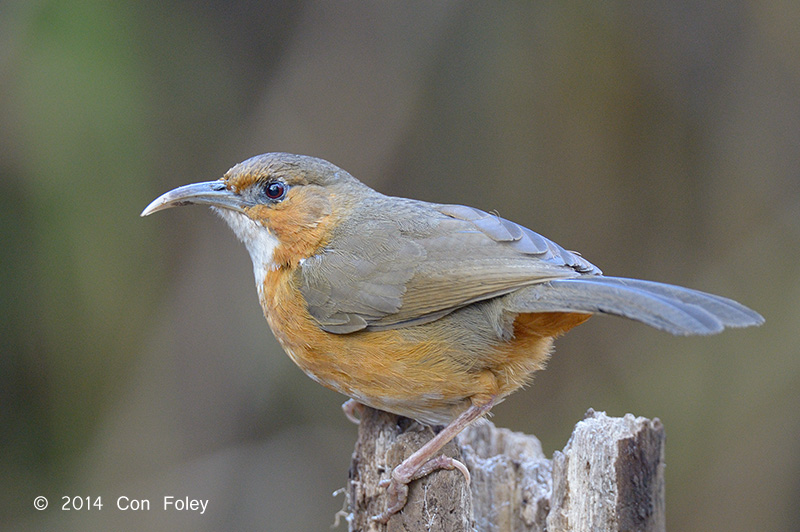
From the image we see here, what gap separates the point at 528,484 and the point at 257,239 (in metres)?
1.76

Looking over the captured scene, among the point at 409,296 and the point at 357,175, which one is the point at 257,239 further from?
the point at 357,175

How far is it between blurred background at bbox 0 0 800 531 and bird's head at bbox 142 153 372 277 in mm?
1779

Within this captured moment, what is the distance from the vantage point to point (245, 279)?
238 inches

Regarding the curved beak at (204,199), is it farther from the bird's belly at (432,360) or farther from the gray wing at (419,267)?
the bird's belly at (432,360)

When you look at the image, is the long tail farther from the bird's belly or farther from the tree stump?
A: the tree stump

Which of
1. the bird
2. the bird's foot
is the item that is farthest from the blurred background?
the bird's foot

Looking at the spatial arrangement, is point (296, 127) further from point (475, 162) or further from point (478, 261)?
point (478, 261)

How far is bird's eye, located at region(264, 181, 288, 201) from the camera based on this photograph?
155 inches

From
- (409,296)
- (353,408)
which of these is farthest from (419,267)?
(353,408)

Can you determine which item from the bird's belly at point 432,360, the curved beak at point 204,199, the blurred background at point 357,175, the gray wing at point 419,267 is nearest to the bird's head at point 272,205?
the curved beak at point 204,199

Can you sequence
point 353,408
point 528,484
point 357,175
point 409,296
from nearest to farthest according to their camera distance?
point 409,296
point 528,484
point 353,408
point 357,175

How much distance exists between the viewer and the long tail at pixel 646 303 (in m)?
2.75

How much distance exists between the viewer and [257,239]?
3980 millimetres

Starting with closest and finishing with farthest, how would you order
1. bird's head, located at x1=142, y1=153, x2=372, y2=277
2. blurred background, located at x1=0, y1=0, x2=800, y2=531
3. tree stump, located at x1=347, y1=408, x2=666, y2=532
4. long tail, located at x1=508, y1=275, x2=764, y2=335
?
1. long tail, located at x1=508, y1=275, x2=764, y2=335
2. tree stump, located at x1=347, y1=408, x2=666, y2=532
3. bird's head, located at x1=142, y1=153, x2=372, y2=277
4. blurred background, located at x1=0, y1=0, x2=800, y2=531
